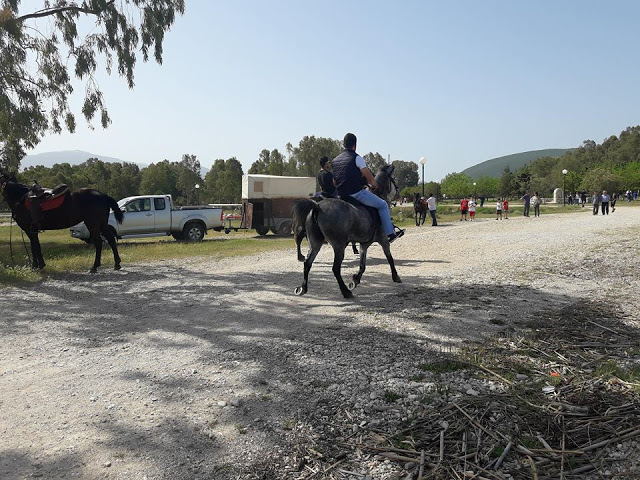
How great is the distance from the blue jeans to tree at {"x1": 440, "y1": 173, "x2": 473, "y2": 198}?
117895mm

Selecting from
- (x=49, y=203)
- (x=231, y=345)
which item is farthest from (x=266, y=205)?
(x=231, y=345)

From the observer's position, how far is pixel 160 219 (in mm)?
19297

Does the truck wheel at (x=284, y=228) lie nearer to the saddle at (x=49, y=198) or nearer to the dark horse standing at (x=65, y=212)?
the dark horse standing at (x=65, y=212)

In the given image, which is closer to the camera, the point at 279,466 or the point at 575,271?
the point at 279,466

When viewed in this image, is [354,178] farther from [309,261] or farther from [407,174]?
[407,174]

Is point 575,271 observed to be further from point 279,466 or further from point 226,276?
point 279,466

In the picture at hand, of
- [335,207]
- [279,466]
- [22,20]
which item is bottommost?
[279,466]

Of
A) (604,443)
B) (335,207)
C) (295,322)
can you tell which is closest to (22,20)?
(335,207)

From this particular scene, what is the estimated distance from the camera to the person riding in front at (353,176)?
24.7 feet

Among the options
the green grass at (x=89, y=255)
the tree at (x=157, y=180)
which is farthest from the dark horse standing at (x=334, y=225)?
the tree at (x=157, y=180)

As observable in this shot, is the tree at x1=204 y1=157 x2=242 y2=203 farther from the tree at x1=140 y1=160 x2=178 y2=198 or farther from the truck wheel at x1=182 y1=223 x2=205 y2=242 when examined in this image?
the truck wheel at x1=182 y1=223 x2=205 y2=242

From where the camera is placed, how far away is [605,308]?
604cm

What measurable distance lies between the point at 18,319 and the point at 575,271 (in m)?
9.70

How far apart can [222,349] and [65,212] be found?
7.92 metres
